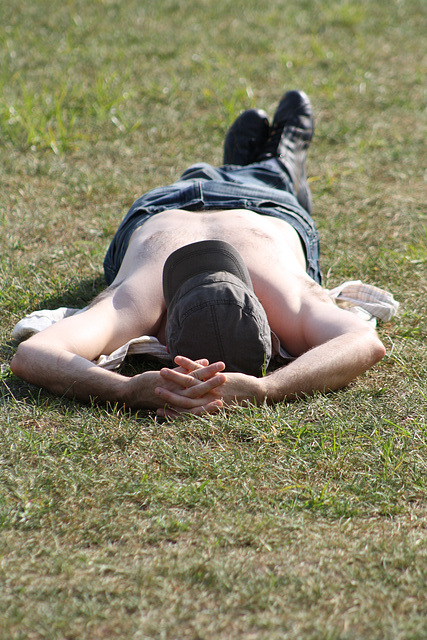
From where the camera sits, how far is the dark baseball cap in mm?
2373

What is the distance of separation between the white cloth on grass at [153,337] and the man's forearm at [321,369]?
278mm

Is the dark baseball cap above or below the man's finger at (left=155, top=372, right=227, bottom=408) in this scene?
above

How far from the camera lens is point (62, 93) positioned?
223 inches

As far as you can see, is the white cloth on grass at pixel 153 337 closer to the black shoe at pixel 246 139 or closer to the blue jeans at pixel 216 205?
the blue jeans at pixel 216 205

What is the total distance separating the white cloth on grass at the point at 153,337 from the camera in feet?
8.85

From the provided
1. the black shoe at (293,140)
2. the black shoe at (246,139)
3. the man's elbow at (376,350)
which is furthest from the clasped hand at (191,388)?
the black shoe at (246,139)

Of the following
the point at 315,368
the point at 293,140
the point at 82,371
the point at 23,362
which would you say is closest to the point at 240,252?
the point at 315,368

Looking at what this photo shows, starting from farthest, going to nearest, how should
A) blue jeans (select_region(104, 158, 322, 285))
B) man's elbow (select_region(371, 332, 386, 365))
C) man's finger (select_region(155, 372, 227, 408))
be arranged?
blue jeans (select_region(104, 158, 322, 285)) < man's elbow (select_region(371, 332, 386, 365)) < man's finger (select_region(155, 372, 227, 408))

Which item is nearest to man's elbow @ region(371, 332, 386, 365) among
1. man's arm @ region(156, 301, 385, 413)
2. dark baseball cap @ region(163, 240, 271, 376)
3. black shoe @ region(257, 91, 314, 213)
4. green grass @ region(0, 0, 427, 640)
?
man's arm @ region(156, 301, 385, 413)

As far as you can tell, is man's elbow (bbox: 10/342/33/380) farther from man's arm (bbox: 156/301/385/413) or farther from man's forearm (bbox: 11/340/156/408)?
man's arm (bbox: 156/301/385/413)

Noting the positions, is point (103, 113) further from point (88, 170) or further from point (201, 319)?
point (201, 319)

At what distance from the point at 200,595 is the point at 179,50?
20.1ft

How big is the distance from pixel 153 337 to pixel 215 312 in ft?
1.64

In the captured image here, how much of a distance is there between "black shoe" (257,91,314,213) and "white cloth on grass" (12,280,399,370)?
1.12 metres
